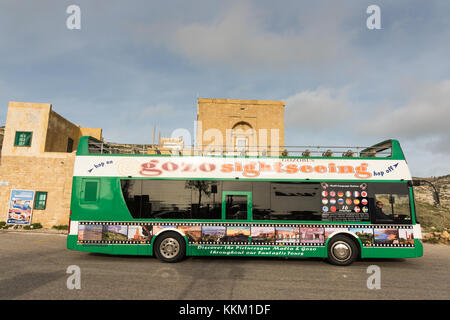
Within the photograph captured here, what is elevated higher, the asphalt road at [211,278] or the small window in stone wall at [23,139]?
the small window in stone wall at [23,139]

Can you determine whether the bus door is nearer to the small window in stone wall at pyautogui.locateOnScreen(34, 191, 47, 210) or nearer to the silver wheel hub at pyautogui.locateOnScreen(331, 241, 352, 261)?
the silver wheel hub at pyautogui.locateOnScreen(331, 241, 352, 261)

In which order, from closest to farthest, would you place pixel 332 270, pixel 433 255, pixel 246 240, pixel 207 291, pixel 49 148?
pixel 207 291, pixel 332 270, pixel 246 240, pixel 433 255, pixel 49 148

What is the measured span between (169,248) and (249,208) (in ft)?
8.99

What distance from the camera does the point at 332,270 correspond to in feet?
23.5

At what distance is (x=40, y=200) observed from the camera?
1549 cm

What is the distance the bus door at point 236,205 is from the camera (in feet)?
25.9

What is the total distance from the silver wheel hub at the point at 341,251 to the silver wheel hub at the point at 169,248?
477cm

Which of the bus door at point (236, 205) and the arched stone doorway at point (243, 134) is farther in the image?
the arched stone doorway at point (243, 134)

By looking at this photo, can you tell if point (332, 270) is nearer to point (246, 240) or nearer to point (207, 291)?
point (246, 240)

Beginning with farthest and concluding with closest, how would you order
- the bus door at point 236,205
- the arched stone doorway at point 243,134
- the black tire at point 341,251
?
the arched stone doorway at point 243,134 < the bus door at point 236,205 < the black tire at point 341,251

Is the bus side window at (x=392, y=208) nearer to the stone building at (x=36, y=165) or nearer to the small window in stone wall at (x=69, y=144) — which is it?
the stone building at (x=36, y=165)

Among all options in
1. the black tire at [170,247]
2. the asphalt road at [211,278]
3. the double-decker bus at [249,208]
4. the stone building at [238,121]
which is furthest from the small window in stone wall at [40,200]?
the black tire at [170,247]

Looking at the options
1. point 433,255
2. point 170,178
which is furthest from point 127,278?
point 433,255
